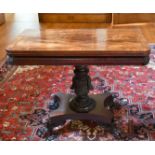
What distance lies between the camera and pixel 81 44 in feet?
3.98

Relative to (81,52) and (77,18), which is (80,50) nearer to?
(81,52)

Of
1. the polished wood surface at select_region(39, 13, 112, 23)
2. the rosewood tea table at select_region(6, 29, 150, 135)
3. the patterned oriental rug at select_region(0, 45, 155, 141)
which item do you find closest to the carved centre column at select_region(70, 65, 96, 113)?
the rosewood tea table at select_region(6, 29, 150, 135)

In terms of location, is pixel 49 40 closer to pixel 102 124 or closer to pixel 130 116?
pixel 102 124

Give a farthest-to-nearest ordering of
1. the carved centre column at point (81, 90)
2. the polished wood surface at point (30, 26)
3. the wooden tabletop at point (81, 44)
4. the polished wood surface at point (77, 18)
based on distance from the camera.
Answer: the polished wood surface at point (77, 18) → the polished wood surface at point (30, 26) → the carved centre column at point (81, 90) → the wooden tabletop at point (81, 44)

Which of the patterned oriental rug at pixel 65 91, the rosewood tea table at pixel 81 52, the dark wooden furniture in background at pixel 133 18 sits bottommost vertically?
the patterned oriental rug at pixel 65 91

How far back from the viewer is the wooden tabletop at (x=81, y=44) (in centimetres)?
113

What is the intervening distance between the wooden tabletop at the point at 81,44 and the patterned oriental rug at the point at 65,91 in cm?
56

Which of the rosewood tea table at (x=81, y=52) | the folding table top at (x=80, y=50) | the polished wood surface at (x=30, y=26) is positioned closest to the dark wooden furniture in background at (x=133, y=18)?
the polished wood surface at (x=30, y=26)

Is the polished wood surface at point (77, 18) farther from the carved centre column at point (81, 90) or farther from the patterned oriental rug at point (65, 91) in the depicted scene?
the carved centre column at point (81, 90)

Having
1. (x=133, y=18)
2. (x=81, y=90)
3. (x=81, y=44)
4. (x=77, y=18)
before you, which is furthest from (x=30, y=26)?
(x=81, y=44)

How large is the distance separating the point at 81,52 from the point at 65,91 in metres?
0.87

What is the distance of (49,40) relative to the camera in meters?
1.30
